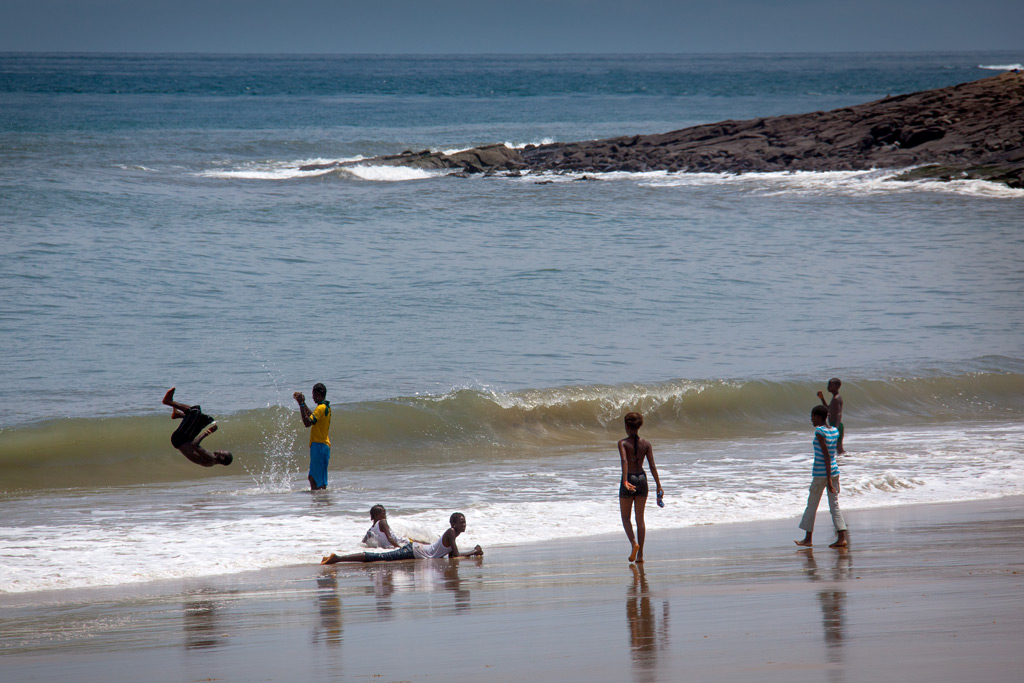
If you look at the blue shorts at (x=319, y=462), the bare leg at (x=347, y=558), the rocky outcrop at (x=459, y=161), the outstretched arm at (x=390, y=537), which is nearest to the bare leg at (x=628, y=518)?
the outstretched arm at (x=390, y=537)

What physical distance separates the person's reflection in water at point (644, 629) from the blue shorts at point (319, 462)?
5492 millimetres

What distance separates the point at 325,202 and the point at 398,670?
104 feet

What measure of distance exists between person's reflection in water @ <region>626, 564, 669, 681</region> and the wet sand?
17 mm

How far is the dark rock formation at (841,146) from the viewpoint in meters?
38.3

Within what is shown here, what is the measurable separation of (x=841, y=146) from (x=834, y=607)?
39591mm

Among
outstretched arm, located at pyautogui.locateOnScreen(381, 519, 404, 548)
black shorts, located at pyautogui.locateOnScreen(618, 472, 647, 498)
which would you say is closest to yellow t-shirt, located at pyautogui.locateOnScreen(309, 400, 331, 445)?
outstretched arm, located at pyautogui.locateOnScreen(381, 519, 404, 548)

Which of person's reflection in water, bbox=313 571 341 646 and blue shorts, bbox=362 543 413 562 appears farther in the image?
blue shorts, bbox=362 543 413 562

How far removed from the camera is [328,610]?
6918 millimetres

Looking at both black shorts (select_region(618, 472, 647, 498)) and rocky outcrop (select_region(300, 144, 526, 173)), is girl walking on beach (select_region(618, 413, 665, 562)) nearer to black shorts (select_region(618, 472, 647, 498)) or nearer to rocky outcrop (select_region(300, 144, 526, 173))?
black shorts (select_region(618, 472, 647, 498))

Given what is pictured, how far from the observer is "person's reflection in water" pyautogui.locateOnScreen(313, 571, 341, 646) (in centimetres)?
612

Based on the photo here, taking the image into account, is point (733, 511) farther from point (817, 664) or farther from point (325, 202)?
point (325, 202)

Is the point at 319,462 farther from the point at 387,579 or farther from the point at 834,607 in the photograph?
the point at 834,607

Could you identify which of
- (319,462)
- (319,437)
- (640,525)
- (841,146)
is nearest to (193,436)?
(319,437)

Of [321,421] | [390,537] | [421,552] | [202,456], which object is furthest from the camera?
[321,421]
